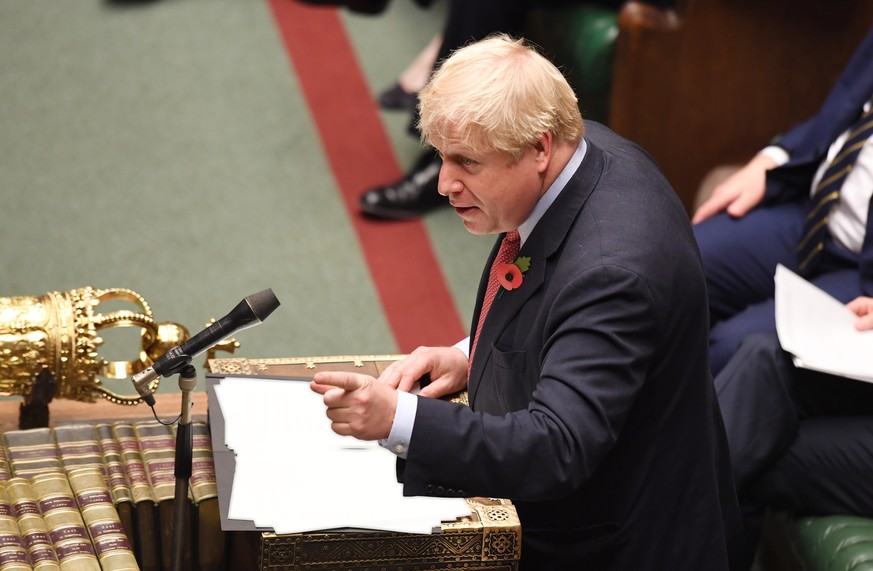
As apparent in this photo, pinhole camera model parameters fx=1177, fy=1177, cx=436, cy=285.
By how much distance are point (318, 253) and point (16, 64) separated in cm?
169

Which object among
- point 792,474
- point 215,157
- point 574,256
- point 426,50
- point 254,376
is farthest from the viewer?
point 426,50

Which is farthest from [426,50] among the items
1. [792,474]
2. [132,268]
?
[792,474]

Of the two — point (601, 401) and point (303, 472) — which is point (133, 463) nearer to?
point (303, 472)

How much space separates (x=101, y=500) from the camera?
2.00 m

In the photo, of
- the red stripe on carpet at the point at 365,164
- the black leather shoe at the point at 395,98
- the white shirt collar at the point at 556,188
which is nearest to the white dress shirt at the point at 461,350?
the white shirt collar at the point at 556,188

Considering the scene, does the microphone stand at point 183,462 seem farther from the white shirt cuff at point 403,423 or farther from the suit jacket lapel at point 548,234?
the suit jacket lapel at point 548,234

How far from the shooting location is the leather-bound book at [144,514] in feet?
6.63

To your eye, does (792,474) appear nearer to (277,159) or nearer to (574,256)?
(574,256)

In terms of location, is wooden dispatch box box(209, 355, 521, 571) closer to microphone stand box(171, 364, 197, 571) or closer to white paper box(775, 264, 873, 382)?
microphone stand box(171, 364, 197, 571)

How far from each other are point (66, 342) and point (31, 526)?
446 millimetres

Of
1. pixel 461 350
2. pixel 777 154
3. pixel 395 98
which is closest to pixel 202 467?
pixel 461 350

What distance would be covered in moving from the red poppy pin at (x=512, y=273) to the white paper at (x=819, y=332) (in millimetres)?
819

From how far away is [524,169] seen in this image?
1.77m

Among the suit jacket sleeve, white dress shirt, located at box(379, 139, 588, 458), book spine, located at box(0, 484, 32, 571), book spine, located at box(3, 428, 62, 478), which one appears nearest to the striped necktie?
white dress shirt, located at box(379, 139, 588, 458)
